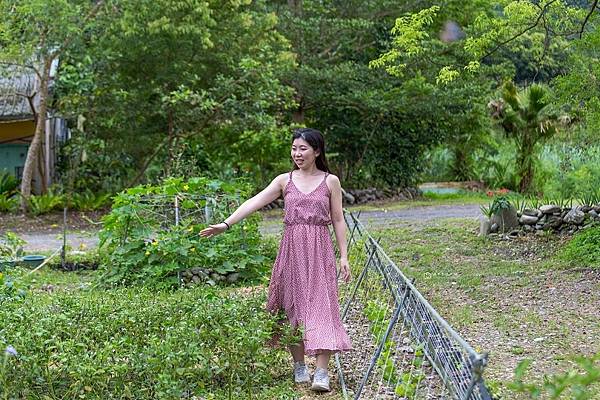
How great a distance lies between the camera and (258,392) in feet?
17.2

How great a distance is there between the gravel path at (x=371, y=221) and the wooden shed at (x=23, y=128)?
12.0 feet

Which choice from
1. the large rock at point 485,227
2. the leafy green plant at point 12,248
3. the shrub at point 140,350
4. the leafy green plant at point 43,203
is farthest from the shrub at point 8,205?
the shrub at point 140,350

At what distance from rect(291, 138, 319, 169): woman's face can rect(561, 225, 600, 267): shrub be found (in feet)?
18.0

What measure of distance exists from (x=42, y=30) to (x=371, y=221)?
21.9 feet

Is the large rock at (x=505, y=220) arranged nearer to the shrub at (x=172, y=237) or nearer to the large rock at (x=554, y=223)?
the large rock at (x=554, y=223)

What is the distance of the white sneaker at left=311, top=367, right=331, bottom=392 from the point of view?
5297 mm

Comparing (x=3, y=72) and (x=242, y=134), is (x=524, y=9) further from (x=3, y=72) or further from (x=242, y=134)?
(x=3, y=72)

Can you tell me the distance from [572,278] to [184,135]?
32.8 ft

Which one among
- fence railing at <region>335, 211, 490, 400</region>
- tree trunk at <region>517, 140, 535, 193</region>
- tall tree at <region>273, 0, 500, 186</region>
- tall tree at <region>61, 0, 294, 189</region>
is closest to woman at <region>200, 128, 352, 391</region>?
fence railing at <region>335, 211, 490, 400</region>

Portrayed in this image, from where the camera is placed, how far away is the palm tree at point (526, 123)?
22.0 metres

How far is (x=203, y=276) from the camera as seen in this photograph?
917 centimetres

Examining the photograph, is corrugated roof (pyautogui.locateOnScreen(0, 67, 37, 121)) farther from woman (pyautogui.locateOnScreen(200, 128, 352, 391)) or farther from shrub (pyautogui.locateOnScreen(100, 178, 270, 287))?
woman (pyautogui.locateOnScreen(200, 128, 352, 391))

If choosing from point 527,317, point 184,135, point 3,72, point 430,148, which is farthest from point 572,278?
point 430,148

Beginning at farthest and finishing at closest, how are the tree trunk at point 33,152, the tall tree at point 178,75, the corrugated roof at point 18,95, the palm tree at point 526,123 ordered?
the palm tree at point 526,123 < the corrugated roof at point 18,95 < the tree trunk at point 33,152 < the tall tree at point 178,75
